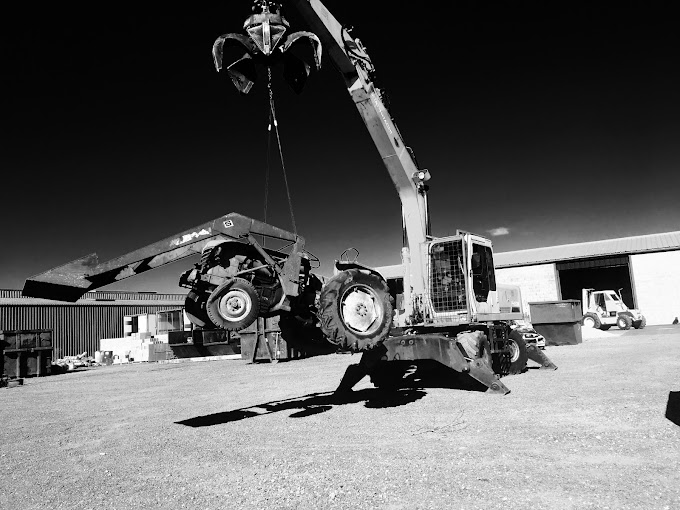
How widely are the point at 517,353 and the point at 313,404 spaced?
5.70 meters

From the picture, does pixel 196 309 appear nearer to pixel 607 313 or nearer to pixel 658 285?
pixel 607 313

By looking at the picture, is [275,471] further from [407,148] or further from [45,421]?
[407,148]

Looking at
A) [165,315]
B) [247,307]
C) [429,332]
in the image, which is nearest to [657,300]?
[429,332]

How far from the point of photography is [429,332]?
10352 mm

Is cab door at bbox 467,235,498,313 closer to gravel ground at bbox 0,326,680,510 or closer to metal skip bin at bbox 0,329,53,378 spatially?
gravel ground at bbox 0,326,680,510

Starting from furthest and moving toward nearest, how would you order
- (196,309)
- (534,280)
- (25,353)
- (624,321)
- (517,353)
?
(534,280)
(624,321)
(25,353)
(517,353)
(196,309)

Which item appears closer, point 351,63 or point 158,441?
point 158,441

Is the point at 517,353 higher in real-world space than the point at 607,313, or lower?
lower

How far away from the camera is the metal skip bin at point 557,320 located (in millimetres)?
21984

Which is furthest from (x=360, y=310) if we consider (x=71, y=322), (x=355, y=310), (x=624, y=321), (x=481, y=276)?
(x=71, y=322)

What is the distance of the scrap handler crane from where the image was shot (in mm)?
6312

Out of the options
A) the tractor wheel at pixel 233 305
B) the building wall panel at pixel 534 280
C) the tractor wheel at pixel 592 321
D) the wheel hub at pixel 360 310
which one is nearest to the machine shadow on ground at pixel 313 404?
the wheel hub at pixel 360 310

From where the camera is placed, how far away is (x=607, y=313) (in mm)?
31500

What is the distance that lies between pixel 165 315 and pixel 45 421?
24.9 meters
